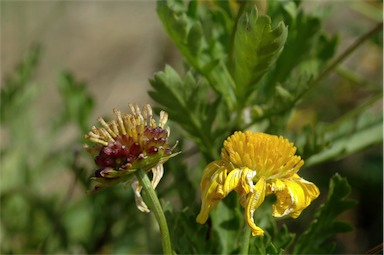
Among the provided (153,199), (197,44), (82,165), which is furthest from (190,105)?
(82,165)

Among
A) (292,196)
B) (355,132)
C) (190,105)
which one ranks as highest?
(190,105)

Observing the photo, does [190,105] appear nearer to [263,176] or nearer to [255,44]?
[255,44]

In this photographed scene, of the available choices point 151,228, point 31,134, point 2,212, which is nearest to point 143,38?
point 31,134

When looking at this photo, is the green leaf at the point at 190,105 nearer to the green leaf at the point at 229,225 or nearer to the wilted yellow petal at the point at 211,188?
the green leaf at the point at 229,225

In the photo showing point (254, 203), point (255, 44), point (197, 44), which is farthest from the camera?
point (197, 44)

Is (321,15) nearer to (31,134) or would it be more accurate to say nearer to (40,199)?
(40,199)

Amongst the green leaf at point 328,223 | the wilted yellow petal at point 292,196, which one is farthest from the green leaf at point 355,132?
the wilted yellow petal at point 292,196
